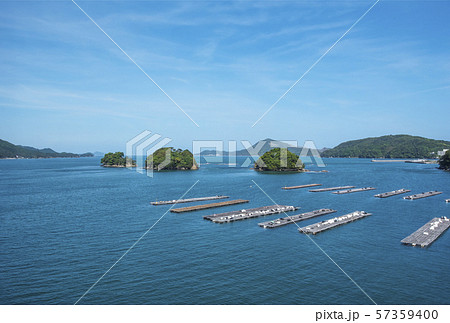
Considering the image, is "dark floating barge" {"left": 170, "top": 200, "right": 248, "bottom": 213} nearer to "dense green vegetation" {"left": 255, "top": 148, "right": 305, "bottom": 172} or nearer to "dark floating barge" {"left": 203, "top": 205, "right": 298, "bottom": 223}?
"dark floating barge" {"left": 203, "top": 205, "right": 298, "bottom": 223}

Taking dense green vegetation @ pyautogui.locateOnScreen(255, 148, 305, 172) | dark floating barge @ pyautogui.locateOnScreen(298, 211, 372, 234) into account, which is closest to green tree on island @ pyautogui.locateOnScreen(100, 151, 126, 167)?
dense green vegetation @ pyautogui.locateOnScreen(255, 148, 305, 172)

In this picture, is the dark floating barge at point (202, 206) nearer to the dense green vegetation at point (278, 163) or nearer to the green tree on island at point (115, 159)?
the dense green vegetation at point (278, 163)

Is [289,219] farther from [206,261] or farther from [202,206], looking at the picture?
[206,261]

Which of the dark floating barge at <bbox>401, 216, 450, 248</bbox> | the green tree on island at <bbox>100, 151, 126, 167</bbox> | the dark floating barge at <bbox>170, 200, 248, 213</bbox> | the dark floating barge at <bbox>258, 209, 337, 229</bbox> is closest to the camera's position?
the dark floating barge at <bbox>401, 216, 450, 248</bbox>

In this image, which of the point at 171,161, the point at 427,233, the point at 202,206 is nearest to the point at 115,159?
the point at 171,161

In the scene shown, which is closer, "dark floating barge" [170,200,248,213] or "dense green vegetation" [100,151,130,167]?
"dark floating barge" [170,200,248,213]

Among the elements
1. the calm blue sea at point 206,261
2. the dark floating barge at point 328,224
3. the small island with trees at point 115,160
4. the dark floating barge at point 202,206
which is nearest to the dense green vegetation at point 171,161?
the small island with trees at point 115,160
